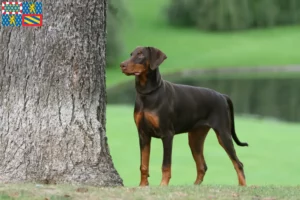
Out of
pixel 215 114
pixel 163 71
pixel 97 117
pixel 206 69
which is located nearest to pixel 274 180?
pixel 215 114

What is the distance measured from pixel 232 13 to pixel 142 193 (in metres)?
41.9

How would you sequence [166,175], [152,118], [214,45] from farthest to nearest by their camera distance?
[214,45], [166,175], [152,118]

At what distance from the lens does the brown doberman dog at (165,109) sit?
23.6 feet

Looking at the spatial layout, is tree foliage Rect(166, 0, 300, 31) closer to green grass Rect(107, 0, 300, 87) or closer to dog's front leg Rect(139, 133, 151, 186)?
green grass Rect(107, 0, 300, 87)

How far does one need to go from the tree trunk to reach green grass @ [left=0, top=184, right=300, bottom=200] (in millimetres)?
377

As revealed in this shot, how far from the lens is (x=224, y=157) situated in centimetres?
1358

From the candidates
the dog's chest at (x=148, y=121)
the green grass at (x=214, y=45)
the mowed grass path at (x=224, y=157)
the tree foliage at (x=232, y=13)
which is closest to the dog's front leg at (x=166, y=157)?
the dog's chest at (x=148, y=121)

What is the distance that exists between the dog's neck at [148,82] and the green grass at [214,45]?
30912 mm

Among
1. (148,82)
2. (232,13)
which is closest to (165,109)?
(148,82)

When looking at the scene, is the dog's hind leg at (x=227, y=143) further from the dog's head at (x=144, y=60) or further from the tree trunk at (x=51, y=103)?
the tree trunk at (x=51, y=103)

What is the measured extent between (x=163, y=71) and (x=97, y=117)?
30.2 metres

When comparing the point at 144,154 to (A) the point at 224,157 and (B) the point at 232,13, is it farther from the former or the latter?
(B) the point at 232,13

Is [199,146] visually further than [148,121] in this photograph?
Yes

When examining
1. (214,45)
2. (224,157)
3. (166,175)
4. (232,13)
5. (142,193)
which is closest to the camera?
(142,193)
